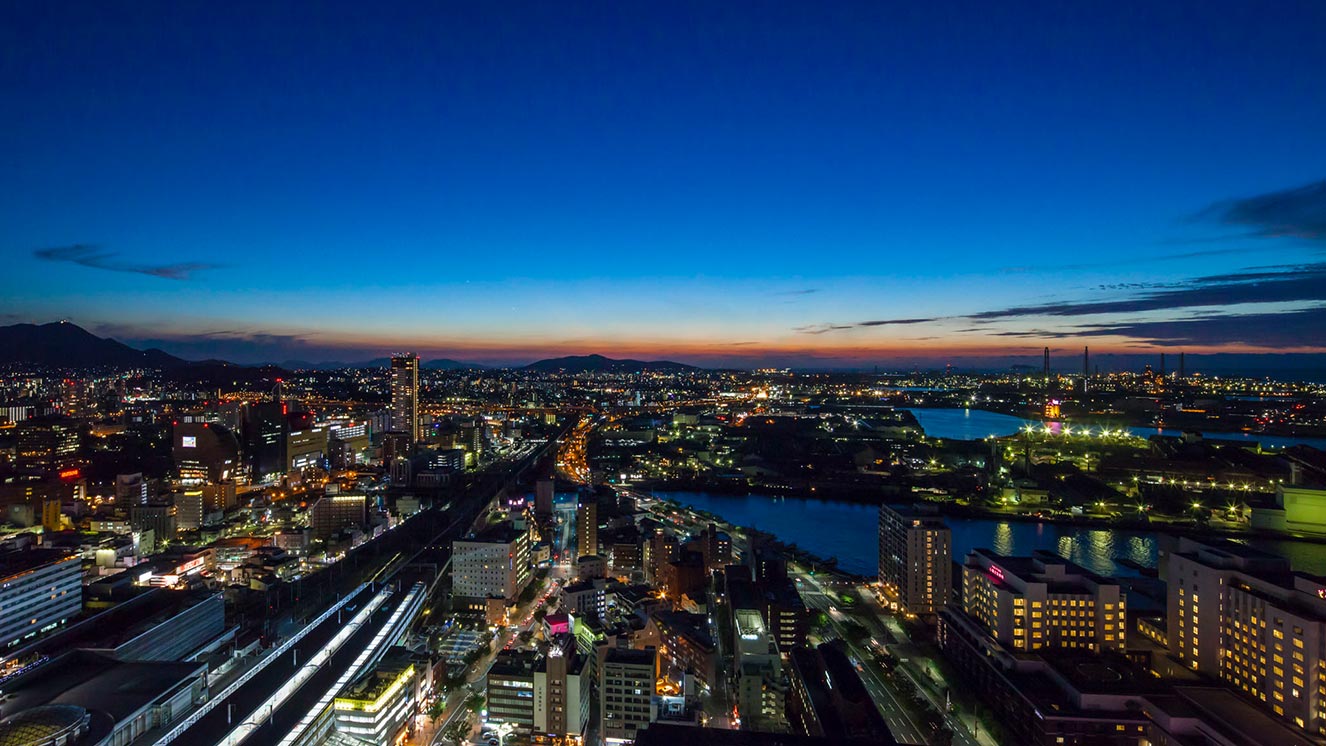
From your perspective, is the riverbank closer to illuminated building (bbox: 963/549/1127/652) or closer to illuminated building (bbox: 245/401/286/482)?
illuminated building (bbox: 963/549/1127/652)

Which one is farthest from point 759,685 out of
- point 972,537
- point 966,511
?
point 966,511

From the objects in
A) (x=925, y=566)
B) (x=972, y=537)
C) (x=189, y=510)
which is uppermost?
(x=925, y=566)

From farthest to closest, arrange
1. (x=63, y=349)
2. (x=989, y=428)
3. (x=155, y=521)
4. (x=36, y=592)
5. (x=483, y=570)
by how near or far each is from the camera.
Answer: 1. (x=63, y=349)
2. (x=989, y=428)
3. (x=155, y=521)
4. (x=483, y=570)
5. (x=36, y=592)

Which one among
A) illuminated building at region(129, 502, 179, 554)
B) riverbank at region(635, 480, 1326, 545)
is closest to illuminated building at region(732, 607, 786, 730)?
riverbank at region(635, 480, 1326, 545)

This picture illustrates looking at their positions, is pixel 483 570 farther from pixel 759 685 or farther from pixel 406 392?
pixel 406 392

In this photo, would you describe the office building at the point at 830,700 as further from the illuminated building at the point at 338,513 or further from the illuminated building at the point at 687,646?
the illuminated building at the point at 338,513

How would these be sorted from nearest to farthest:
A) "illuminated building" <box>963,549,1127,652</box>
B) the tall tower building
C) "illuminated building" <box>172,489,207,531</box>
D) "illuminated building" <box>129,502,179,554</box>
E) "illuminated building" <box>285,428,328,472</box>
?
"illuminated building" <box>963,549,1127,652</box>
"illuminated building" <box>129,502,179,554</box>
"illuminated building" <box>172,489,207,531</box>
"illuminated building" <box>285,428,328,472</box>
the tall tower building

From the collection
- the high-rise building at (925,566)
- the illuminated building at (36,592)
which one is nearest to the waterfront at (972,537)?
the high-rise building at (925,566)
